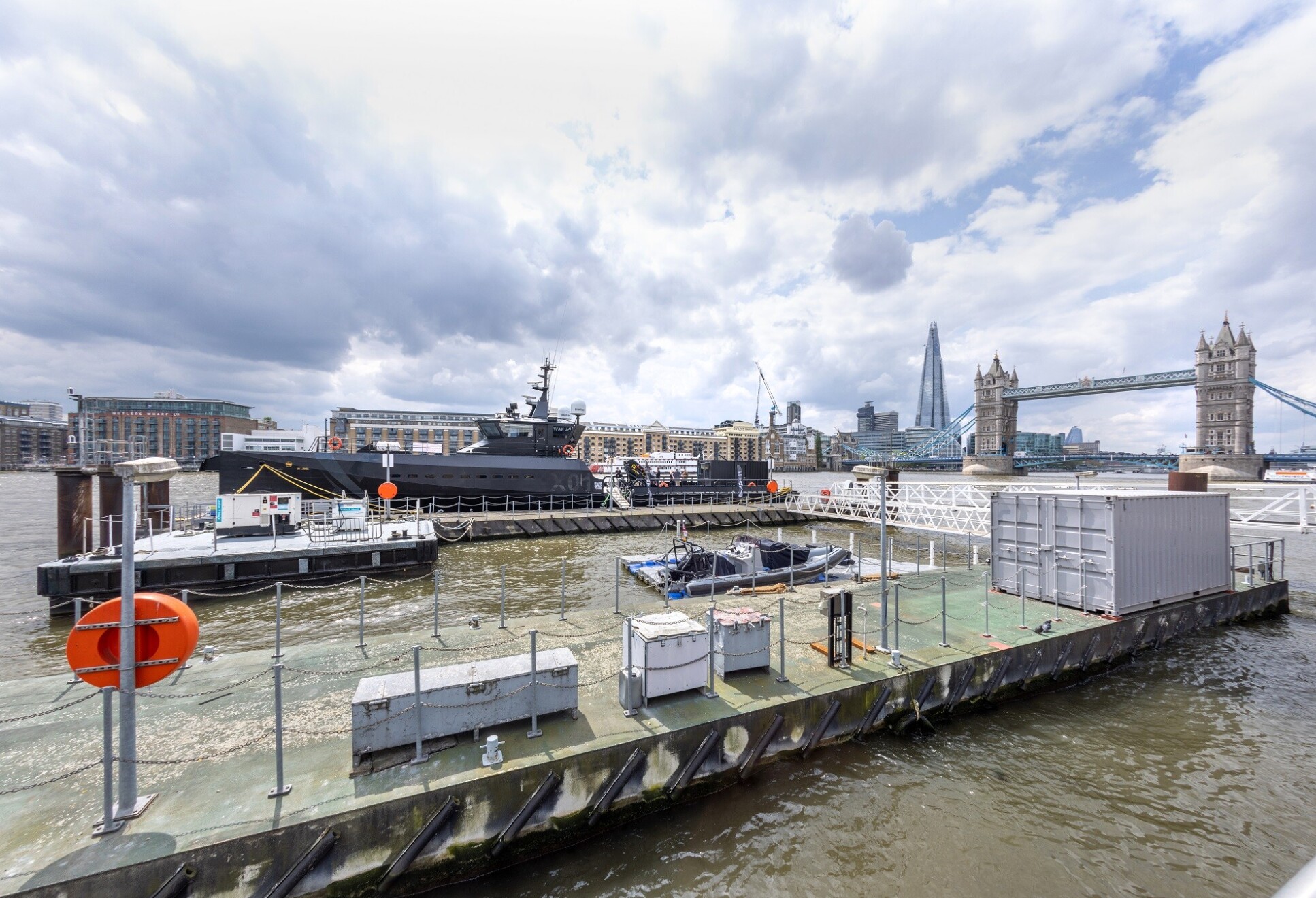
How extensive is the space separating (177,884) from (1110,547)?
612 inches

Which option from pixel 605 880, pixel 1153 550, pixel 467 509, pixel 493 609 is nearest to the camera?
pixel 605 880

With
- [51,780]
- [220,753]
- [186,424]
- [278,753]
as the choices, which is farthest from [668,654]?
[186,424]

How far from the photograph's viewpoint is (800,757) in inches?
235

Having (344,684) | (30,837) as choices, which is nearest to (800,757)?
(344,684)

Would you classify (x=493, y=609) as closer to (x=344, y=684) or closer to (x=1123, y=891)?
(x=344, y=684)

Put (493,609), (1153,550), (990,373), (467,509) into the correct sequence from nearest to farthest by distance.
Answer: (1153,550), (493,609), (467,509), (990,373)

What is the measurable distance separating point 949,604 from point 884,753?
6.23 m

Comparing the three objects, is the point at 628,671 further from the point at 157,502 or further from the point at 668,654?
the point at 157,502

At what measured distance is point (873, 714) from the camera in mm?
6598

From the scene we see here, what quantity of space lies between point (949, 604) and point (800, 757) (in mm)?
7465

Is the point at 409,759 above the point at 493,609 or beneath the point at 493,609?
above

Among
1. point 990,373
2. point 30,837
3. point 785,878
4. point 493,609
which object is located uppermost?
point 990,373

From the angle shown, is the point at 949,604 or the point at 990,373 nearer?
the point at 949,604

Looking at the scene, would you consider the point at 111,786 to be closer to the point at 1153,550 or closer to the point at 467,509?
the point at 1153,550
